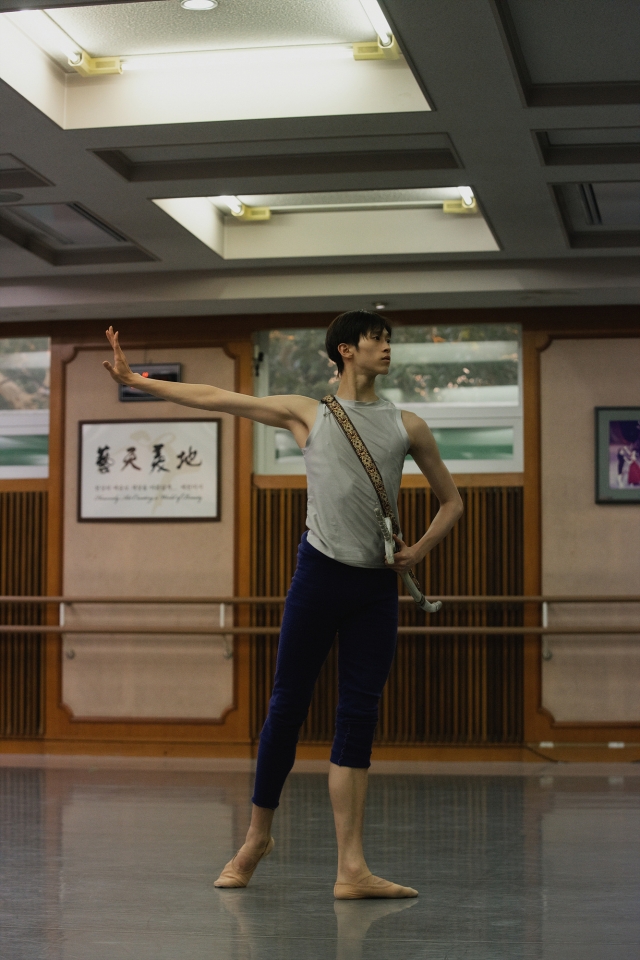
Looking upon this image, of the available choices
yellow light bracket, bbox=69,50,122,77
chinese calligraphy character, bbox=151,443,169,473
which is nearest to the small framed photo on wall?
chinese calligraphy character, bbox=151,443,169,473

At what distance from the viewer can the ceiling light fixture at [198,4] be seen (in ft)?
12.2

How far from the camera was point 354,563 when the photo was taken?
3.08 meters

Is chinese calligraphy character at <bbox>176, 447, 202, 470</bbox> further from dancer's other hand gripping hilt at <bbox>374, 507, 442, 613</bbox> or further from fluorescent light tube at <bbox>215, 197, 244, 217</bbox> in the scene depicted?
dancer's other hand gripping hilt at <bbox>374, 507, 442, 613</bbox>

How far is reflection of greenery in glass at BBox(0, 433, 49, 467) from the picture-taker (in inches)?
287

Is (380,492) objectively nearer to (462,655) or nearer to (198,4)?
(198,4)

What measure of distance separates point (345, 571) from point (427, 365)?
3.98m

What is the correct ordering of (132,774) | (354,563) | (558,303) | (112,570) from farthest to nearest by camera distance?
1. (112,570)
2. (558,303)
3. (132,774)
4. (354,563)

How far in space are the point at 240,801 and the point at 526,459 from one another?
2691 mm

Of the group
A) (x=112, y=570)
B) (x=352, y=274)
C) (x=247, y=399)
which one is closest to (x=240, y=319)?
(x=352, y=274)

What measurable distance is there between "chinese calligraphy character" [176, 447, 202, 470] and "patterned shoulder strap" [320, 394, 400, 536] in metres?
3.88

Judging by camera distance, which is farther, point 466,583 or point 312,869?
point 466,583

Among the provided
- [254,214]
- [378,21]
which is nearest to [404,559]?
[378,21]

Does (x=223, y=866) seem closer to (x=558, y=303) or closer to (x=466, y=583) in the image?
(x=466, y=583)

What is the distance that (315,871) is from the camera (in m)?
3.57
